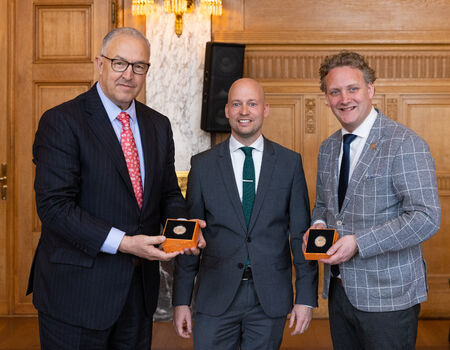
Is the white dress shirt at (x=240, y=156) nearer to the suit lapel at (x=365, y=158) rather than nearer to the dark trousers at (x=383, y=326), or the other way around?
the suit lapel at (x=365, y=158)

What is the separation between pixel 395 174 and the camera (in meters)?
1.93

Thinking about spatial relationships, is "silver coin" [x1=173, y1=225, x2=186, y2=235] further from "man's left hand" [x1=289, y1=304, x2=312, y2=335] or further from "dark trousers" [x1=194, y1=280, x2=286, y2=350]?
A: "man's left hand" [x1=289, y1=304, x2=312, y2=335]

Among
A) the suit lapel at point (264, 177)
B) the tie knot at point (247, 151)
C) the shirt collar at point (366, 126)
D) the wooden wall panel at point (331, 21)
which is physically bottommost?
the suit lapel at point (264, 177)

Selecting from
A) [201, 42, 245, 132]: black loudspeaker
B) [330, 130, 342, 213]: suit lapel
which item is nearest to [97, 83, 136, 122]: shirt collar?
[330, 130, 342, 213]: suit lapel

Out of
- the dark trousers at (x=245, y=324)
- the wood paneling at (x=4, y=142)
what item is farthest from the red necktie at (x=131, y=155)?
the wood paneling at (x=4, y=142)

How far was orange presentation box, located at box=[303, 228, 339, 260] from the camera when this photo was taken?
1894 mm

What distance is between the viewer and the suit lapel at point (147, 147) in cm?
198

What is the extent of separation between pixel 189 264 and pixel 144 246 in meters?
0.50

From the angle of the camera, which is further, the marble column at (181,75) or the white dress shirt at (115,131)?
the marble column at (181,75)

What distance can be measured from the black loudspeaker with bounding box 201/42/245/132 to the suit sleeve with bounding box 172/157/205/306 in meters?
1.86

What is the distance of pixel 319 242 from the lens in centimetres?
192

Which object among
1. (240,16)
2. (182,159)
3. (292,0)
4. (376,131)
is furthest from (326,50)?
(376,131)

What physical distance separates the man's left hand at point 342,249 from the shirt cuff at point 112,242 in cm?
76

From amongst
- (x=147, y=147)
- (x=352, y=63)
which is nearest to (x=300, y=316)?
(x=147, y=147)
